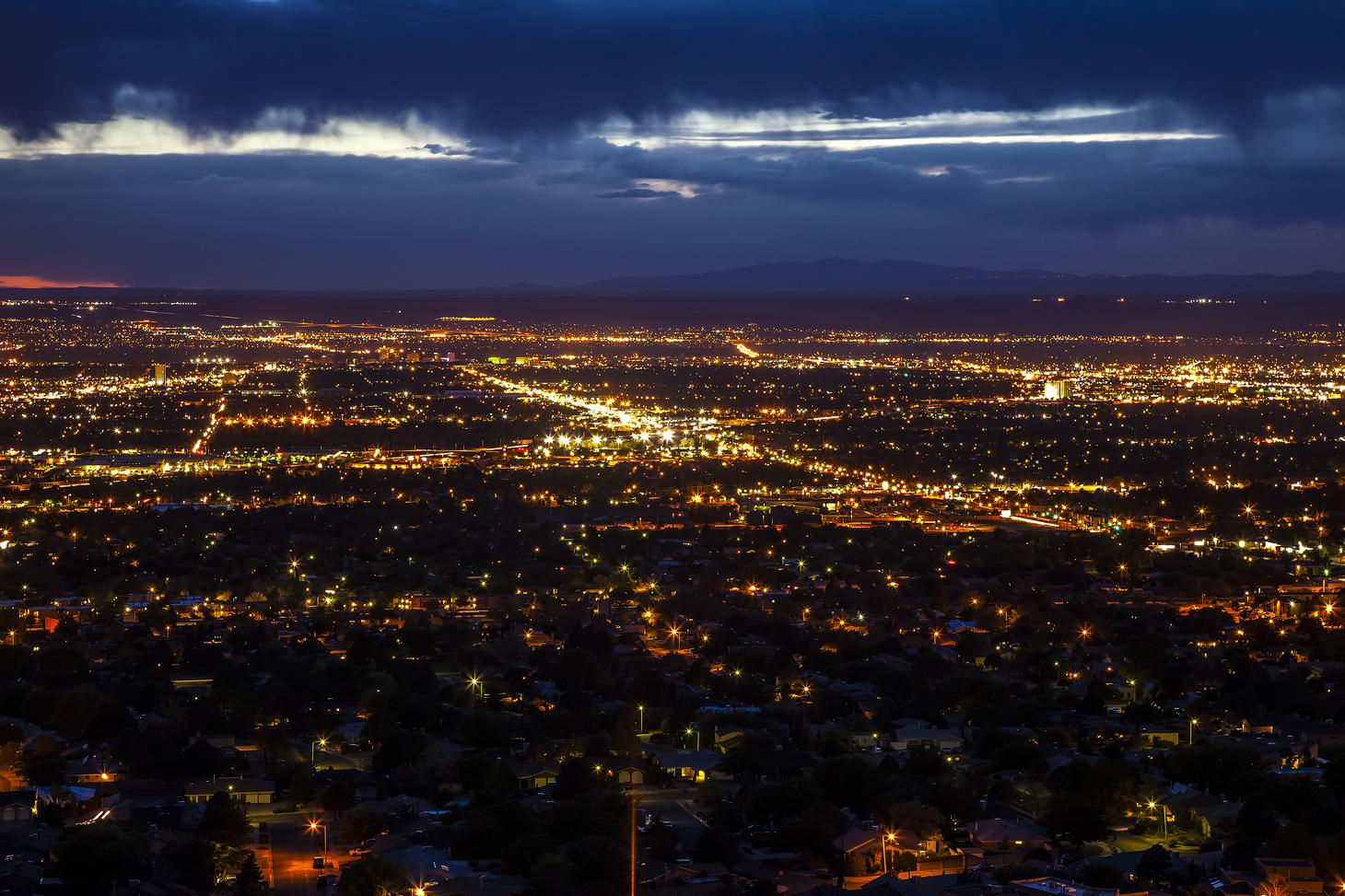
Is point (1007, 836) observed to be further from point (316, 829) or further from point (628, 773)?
point (316, 829)

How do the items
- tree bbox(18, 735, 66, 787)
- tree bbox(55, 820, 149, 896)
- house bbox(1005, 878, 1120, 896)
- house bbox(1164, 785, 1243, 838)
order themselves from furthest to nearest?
tree bbox(18, 735, 66, 787)
house bbox(1164, 785, 1243, 838)
tree bbox(55, 820, 149, 896)
house bbox(1005, 878, 1120, 896)

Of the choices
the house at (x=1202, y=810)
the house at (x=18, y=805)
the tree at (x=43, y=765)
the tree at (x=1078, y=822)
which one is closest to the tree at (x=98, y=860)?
the house at (x=18, y=805)

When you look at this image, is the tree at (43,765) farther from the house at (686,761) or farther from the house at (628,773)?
the house at (686,761)

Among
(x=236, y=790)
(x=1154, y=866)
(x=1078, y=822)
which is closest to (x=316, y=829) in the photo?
(x=236, y=790)

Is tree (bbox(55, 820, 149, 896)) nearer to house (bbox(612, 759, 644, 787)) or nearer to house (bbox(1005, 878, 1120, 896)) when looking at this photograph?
house (bbox(612, 759, 644, 787))

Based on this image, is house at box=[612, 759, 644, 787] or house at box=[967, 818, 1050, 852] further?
house at box=[612, 759, 644, 787]

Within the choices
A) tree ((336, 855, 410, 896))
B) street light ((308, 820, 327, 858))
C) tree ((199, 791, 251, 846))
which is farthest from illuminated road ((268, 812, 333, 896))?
tree ((336, 855, 410, 896))
